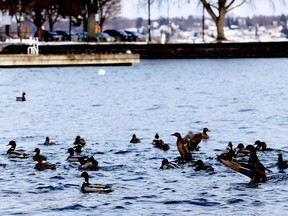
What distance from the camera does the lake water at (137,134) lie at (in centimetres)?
3045

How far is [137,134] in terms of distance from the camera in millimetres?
50312

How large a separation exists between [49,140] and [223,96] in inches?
1561

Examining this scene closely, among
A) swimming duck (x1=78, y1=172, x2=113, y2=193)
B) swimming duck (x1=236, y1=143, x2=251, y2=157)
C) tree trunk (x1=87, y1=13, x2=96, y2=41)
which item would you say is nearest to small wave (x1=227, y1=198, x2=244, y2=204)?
swimming duck (x1=78, y1=172, x2=113, y2=193)

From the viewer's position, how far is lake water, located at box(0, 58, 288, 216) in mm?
30453

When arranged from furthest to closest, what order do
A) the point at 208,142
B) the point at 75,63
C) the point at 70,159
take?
the point at 75,63
the point at 208,142
the point at 70,159

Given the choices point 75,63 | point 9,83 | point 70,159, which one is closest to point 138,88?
point 9,83

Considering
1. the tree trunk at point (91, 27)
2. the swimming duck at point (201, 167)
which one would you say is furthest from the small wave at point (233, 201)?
the tree trunk at point (91, 27)

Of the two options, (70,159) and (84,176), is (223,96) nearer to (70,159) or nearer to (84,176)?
(70,159)

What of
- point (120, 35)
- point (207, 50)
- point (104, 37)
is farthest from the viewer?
point (120, 35)

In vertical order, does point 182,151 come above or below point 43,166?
above

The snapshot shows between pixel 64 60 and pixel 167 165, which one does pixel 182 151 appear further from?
pixel 64 60

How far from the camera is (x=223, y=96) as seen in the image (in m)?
84.0

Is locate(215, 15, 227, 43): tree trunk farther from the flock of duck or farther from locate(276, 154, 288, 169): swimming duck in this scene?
locate(276, 154, 288, 169): swimming duck

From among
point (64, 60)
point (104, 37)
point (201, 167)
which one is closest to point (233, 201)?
point (201, 167)
